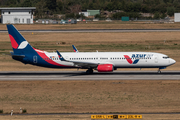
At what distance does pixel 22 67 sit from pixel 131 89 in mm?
29746

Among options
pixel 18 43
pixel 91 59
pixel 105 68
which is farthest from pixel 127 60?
pixel 18 43

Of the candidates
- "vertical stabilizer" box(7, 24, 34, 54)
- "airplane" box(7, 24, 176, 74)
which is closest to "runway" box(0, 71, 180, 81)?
"airplane" box(7, 24, 176, 74)

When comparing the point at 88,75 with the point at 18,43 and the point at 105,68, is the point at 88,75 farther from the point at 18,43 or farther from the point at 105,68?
the point at 18,43

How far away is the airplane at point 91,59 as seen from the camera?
53.7 metres

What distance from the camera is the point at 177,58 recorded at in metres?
71.1

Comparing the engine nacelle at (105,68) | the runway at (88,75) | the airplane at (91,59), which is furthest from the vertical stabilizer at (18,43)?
the engine nacelle at (105,68)

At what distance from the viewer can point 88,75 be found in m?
54.2

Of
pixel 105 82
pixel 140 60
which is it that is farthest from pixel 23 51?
pixel 140 60

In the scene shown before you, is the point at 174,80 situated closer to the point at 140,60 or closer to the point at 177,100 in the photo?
the point at 140,60

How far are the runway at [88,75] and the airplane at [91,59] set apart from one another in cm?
146

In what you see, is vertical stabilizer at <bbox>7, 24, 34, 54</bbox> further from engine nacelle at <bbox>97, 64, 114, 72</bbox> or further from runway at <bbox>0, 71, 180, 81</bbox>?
engine nacelle at <bbox>97, 64, 114, 72</bbox>

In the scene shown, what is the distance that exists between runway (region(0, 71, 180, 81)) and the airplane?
146 centimetres

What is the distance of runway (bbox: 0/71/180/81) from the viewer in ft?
166

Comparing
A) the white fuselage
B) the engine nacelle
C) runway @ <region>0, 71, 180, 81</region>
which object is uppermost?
the white fuselage
